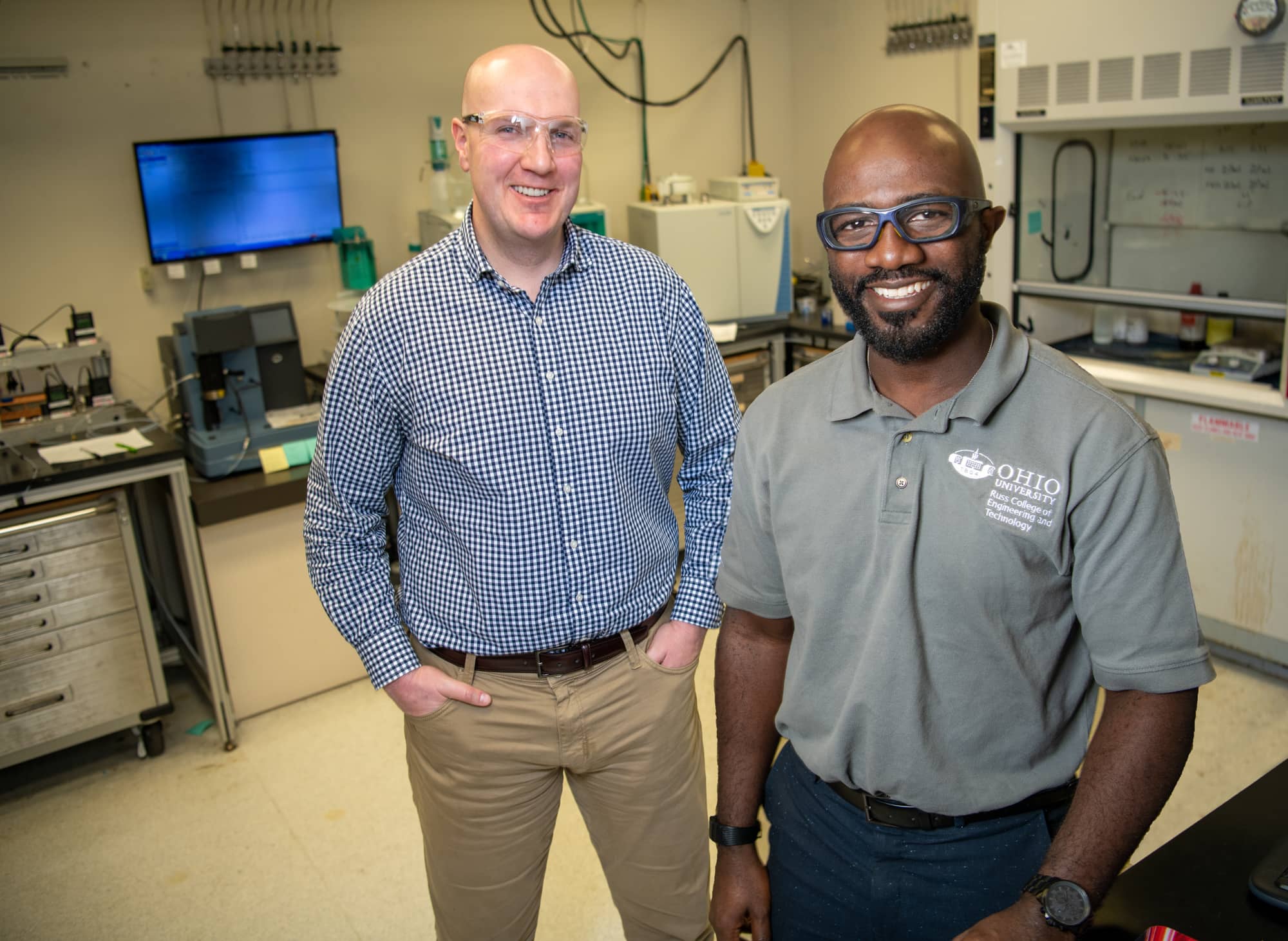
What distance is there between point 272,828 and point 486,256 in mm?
1799

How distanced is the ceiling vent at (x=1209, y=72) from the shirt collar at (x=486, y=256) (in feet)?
6.64

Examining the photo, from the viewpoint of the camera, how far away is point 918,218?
1147mm

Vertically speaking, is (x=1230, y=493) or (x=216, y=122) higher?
(x=216, y=122)

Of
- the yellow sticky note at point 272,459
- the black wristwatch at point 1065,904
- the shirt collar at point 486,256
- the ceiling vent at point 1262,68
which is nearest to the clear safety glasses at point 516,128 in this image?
the shirt collar at point 486,256

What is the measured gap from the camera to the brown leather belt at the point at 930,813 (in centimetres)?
121

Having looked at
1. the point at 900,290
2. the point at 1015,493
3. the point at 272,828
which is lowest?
the point at 272,828

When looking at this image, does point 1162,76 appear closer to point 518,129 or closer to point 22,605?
point 518,129

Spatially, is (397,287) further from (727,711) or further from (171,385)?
(171,385)

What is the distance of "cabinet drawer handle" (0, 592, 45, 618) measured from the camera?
271 centimetres

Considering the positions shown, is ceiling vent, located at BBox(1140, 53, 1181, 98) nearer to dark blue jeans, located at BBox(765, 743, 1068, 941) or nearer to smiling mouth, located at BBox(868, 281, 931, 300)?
smiling mouth, located at BBox(868, 281, 931, 300)

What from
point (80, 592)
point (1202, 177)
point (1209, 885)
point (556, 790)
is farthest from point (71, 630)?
point (1202, 177)

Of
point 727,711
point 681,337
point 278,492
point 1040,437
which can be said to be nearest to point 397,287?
point 681,337

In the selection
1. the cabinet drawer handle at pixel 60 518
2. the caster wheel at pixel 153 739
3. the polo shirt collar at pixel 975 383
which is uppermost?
the polo shirt collar at pixel 975 383

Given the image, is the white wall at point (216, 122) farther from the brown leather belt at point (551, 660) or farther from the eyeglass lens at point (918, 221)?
the eyeglass lens at point (918, 221)
